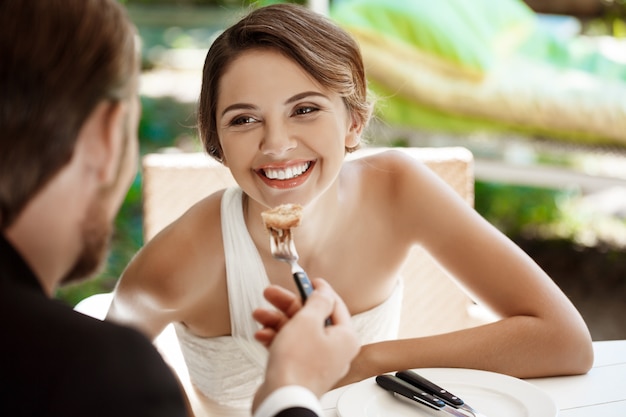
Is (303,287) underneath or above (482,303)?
above

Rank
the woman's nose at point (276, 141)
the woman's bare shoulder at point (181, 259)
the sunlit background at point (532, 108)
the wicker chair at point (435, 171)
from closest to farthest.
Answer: the woman's nose at point (276, 141), the woman's bare shoulder at point (181, 259), the wicker chair at point (435, 171), the sunlit background at point (532, 108)

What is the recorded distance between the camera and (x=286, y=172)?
1.90 m

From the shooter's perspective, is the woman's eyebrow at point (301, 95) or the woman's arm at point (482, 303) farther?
the woman's eyebrow at point (301, 95)

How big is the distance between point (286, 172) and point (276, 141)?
8 cm

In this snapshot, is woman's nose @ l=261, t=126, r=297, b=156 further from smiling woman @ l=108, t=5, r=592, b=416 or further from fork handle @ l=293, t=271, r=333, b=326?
fork handle @ l=293, t=271, r=333, b=326

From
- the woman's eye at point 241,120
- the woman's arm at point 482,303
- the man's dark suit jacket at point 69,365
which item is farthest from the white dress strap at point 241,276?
the man's dark suit jacket at point 69,365

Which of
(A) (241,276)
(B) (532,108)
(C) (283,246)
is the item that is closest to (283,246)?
(C) (283,246)

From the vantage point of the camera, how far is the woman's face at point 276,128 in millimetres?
1879

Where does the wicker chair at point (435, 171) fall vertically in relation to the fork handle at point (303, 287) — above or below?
below

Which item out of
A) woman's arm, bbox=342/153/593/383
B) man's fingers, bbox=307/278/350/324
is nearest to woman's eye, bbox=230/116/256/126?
woman's arm, bbox=342/153/593/383

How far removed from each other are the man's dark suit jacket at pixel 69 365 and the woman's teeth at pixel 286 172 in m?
0.98

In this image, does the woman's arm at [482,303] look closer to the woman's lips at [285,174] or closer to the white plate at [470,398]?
the white plate at [470,398]

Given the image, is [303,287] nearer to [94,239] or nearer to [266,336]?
[266,336]

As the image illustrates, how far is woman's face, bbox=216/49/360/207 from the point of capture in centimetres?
188
